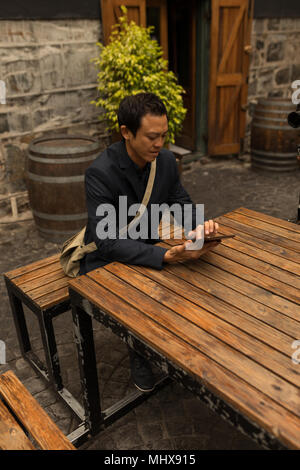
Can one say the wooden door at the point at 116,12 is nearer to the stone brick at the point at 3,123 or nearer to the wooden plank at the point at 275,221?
the stone brick at the point at 3,123

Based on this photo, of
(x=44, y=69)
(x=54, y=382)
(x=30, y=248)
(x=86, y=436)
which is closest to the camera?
(x=86, y=436)

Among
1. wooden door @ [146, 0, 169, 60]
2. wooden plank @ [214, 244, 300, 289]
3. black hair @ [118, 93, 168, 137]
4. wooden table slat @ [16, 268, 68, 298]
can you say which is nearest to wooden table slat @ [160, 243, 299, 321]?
wooden plank @ [214, 244, 300, 289]

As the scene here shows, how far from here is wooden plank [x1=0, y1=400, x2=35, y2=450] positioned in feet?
4.99

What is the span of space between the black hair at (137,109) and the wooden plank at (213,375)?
89cm

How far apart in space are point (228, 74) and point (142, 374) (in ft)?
18.6

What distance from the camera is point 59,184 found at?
4250 millimetres

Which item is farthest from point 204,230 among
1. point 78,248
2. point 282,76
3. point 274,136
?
point 282,76

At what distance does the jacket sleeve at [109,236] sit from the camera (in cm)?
204

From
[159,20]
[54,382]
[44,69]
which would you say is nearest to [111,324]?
[54,382]

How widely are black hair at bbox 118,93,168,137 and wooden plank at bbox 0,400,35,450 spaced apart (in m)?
1.42

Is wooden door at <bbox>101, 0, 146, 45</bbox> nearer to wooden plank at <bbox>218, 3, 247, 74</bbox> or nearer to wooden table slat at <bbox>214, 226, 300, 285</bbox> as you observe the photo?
wooden plank at <bbox>218, 3, 247, 74</bbox>

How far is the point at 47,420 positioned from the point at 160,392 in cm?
112
